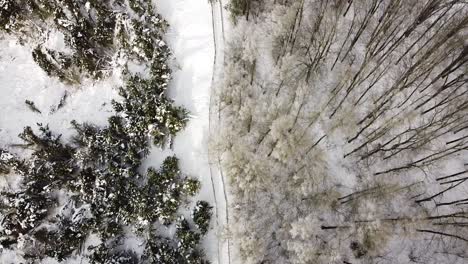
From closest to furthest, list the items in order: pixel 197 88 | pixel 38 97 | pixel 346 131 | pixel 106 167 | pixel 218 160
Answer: pixel 218 160, pixel 346 131, pixel 106 167, pixel 197 88, pixel 38 97

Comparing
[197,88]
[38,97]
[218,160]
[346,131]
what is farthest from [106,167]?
[346,131]

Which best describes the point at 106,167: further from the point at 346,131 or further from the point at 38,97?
the point at 346,131

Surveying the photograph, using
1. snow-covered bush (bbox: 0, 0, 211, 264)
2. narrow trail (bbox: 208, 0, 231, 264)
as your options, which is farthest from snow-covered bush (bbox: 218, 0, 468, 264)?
snow-covered bush (bbox: 0, 0, 211, 264)

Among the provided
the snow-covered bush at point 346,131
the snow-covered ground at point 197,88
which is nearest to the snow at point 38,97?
the snow-covered ground at point 197,88

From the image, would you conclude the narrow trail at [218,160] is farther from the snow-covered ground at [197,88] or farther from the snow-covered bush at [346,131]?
the snow-covered bush at [346,131]

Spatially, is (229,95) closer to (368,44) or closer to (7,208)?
(368,44)

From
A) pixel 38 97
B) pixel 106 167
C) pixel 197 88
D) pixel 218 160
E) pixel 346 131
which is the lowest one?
pixel 218 160

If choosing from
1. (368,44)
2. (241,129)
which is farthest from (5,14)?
(368,44)

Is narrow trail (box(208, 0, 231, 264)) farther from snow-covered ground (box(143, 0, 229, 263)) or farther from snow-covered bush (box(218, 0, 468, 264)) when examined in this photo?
snow-covered bush (box(218, 0, 468, 264))
